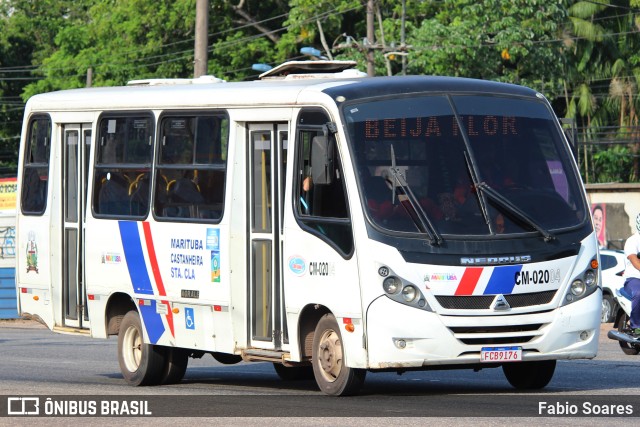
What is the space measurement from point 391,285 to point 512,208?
4.25 feet

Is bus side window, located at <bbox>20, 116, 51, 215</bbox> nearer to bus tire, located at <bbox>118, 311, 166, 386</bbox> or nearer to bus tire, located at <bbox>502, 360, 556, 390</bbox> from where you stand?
bus tire, located at <bbox>118, 311, 166, 386</bbox>

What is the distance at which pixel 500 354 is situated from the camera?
11.9m

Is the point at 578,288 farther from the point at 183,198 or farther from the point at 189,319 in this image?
the point at 183,198

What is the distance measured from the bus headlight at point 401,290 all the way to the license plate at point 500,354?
61cm

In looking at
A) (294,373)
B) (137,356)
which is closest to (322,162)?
(294,373)

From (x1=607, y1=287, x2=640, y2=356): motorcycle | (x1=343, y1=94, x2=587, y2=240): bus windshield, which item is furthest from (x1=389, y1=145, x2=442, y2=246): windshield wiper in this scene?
(x1=607, y1=287, x2=640, y2=356): motorcycle

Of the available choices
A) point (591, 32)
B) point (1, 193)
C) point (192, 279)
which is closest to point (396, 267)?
point (192, 279)

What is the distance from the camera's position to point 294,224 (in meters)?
12.8

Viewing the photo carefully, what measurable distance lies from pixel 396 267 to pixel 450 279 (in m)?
0.45

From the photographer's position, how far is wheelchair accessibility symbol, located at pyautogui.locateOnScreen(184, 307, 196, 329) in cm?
1427

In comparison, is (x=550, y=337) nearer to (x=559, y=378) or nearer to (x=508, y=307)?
(x=508, y=307)

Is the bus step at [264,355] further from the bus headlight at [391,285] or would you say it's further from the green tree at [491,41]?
the green tree at [491,41]

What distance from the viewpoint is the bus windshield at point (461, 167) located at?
39.6 feet

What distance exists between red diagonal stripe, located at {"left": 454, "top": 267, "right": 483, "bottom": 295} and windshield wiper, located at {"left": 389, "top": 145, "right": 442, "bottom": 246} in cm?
35
